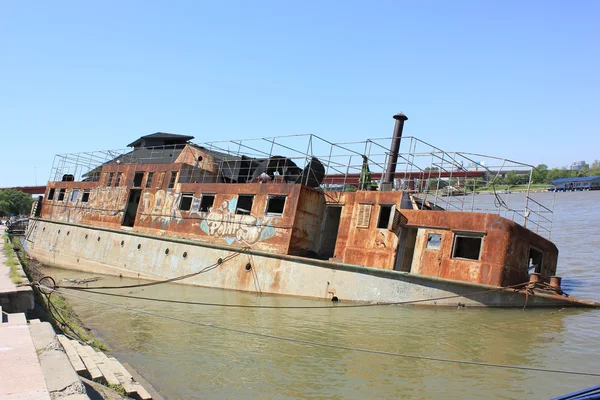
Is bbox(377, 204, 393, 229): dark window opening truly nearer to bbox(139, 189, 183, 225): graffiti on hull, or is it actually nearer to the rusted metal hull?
the rusted metal hull

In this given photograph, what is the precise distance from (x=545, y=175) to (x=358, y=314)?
79.8 m

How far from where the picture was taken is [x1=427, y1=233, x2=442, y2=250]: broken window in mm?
11703

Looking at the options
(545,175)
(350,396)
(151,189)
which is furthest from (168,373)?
(545,175)

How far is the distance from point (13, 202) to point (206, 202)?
254 feet

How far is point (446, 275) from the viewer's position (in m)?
11.3

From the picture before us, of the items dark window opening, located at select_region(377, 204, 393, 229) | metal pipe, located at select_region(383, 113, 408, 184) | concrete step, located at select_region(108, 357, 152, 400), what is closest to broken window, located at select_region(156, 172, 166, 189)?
metal pipe, located at select_region(383, 113, 408, 184)

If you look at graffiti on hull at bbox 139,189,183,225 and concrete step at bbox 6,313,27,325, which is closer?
concrete step at bbox 6,313,27,325

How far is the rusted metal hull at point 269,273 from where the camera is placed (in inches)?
433

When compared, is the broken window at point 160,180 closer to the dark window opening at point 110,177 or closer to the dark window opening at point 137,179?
the dark window opening at point 137,179

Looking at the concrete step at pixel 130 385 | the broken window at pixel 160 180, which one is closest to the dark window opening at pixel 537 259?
the concrete step at pixel 130 385

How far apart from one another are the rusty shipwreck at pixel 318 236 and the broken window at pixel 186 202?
0.06m

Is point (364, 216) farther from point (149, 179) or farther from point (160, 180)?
point (149, 179)

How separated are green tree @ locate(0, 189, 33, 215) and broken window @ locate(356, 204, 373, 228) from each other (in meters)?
81.5

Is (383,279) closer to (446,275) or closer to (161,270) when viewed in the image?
(446,275)
